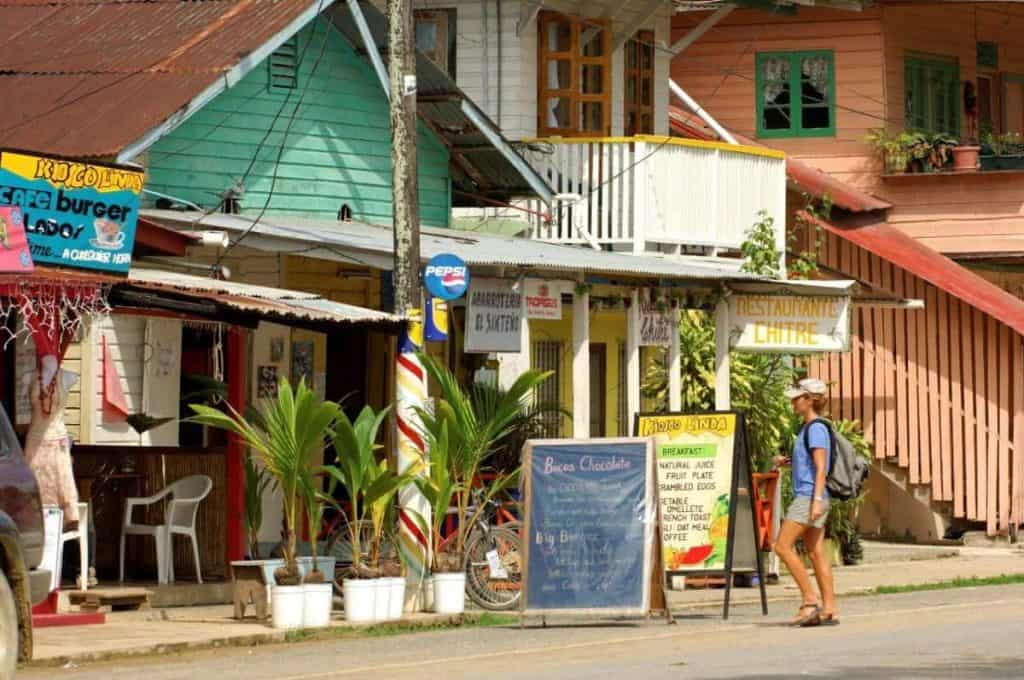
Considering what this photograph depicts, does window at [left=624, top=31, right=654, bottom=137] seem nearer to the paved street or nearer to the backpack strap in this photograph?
the paved street

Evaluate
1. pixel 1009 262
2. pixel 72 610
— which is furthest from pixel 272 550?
pixel 1009 262

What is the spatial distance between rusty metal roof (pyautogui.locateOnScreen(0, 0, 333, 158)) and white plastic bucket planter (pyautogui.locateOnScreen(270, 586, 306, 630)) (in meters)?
4.21

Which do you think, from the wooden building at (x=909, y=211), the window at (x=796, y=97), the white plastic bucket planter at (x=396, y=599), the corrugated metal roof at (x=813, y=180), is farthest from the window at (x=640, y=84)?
the white plastic bucket planter at (x=396, y=599)

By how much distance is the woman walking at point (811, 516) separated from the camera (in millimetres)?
17625

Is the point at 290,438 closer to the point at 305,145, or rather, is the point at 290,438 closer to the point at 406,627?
the point at 406,627

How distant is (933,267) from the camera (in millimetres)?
30203

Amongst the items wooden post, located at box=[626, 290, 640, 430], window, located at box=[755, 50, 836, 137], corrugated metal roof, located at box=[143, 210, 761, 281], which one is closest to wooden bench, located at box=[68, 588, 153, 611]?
corrugated metal roof, located at box=[143, 210, 761, 281]

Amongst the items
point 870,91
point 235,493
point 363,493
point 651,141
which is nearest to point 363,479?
point 363,493

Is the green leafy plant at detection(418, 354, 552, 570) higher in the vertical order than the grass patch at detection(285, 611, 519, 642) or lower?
higher

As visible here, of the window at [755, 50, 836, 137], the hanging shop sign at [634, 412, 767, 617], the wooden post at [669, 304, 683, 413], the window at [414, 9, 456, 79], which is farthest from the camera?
the window at [755, 50, 836, 137]

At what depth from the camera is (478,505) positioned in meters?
20.1

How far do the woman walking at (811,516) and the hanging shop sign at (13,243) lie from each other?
5.67 meters

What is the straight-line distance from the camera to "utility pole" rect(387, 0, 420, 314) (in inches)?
774

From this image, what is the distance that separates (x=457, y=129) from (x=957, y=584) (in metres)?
6.72
